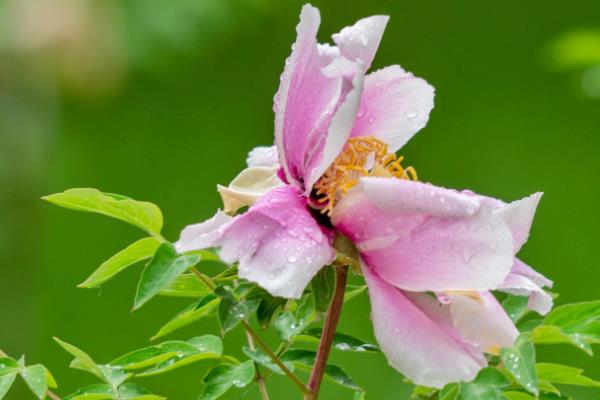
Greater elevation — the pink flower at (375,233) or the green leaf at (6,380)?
the pink flower at (375,233)

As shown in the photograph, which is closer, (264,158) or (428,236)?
(428,236)

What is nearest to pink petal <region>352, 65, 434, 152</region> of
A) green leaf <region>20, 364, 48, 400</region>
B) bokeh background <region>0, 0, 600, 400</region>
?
green leaf <region>20, 364, 48, 400</region>

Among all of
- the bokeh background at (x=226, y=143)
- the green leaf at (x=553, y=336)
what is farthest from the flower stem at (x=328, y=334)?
the bokeh background at (x=226, y=143)

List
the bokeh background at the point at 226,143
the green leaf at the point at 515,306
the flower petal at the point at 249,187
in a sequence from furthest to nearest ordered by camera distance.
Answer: the bokeh background at the point at 226,143 < the green leaf at the point at 515,306 < the flower petal at the point at 249,187

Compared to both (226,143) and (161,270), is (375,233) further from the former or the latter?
(226,143)

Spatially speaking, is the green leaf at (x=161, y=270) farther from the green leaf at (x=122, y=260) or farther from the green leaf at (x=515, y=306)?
the green leaf at (x=515, y=306)

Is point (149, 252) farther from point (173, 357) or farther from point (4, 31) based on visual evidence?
point (4, 31)

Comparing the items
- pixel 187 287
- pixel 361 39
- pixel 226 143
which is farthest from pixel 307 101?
pixel 226 143
